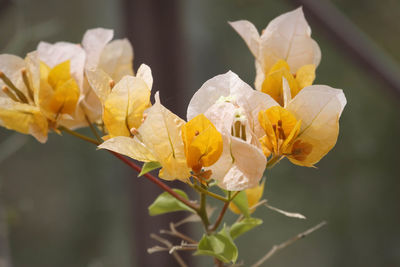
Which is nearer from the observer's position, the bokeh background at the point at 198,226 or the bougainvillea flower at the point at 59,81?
the bougainvillea flower at the point at 59,81

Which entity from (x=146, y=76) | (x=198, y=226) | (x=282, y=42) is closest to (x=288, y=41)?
(x=282, y=42)

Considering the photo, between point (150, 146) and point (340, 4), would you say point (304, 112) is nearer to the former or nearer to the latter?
point (150, 146)

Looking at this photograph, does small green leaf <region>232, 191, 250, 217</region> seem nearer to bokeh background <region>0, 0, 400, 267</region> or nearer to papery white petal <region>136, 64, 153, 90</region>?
papery white petal <region>136, 64, 153, 90</region>

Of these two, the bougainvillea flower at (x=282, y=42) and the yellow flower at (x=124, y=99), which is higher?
the bougainvillea flower at (x=282, y=42)

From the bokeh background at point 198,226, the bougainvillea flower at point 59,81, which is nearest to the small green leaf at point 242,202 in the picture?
the bougainvillea flower at point 59,81

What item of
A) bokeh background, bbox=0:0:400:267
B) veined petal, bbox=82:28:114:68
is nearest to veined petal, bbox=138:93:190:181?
veined petal, bbox=82:28:114:68

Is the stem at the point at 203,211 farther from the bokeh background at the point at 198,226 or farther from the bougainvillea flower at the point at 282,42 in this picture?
the bokeh background at the point at 198,226
